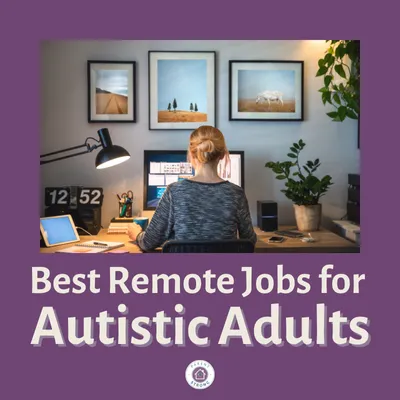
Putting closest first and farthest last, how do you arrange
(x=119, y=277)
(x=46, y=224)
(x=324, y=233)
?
(x=119, y=277) < (x=46, y=224) < (x=324, y=233)

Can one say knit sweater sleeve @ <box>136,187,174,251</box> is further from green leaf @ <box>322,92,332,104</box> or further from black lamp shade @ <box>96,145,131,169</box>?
green leaf @ <box>322,92,332,104</box>

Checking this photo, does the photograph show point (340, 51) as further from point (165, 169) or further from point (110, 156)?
point (110, 156)

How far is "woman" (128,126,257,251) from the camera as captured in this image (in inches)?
86.0

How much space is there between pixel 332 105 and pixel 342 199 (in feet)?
2.03

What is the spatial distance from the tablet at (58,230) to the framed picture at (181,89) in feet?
2.75

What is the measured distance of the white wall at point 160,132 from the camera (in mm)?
3346

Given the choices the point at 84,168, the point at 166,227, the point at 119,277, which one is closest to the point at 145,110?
the point at 84,168

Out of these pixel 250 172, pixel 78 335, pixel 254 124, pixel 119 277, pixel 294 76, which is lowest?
pixel 78 335

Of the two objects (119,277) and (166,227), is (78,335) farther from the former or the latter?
(166,227)

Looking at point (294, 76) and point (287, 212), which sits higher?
point (294, 76)

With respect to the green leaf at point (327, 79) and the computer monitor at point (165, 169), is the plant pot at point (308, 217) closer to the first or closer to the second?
the computer monitor at point (165, 169)

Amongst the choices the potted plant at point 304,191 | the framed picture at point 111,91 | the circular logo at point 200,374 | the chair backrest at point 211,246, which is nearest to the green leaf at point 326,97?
the potted plant at point 304,191

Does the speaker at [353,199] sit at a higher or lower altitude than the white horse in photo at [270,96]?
lower

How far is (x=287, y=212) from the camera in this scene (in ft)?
11.5
